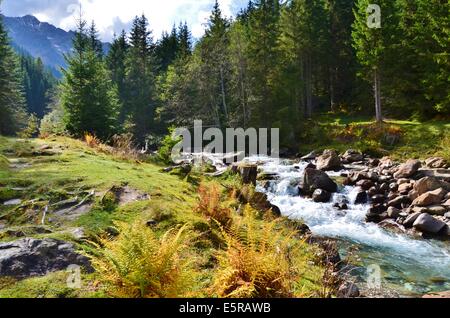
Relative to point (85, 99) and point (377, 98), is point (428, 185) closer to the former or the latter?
point (377, 98)

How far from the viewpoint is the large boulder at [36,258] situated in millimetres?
4664

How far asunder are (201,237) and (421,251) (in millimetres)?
7202

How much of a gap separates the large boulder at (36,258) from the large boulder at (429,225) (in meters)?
10.9

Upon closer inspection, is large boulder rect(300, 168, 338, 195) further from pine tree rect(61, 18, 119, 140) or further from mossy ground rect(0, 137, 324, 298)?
pine tree rect(61, 18, 119, 140)

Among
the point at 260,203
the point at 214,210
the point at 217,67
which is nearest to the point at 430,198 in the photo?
the point at 260,203

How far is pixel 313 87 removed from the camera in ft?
148

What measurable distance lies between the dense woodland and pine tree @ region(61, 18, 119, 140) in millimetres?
66

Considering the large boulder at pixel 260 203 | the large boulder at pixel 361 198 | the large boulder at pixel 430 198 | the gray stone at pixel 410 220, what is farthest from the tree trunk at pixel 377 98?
the large boulder at pixel 260 203

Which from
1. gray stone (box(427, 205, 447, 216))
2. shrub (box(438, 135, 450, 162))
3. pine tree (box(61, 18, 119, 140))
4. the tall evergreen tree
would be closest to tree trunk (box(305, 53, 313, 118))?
shrub (box(438, 135, 450, 162))

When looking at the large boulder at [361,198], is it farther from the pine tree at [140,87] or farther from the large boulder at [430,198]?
the pine tree at [140,87]

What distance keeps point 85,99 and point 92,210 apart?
59.9ft
